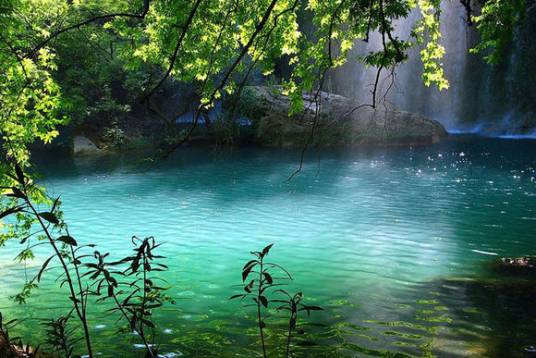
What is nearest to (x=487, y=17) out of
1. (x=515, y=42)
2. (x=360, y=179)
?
(x=360, y=179)

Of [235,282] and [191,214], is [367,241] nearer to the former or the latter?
[235,282]

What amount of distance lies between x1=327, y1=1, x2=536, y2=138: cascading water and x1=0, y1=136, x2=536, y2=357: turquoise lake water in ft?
20.9

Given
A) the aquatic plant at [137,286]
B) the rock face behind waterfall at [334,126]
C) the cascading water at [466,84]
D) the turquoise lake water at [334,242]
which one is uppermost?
the cascading water at [466,84]

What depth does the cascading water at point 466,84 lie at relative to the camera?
29141mm

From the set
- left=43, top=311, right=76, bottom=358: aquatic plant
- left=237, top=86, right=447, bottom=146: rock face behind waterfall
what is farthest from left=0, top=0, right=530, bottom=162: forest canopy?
left=237, top=86, right=447, bottom=146: rock face behind waterfall

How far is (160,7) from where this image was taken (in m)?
9.57

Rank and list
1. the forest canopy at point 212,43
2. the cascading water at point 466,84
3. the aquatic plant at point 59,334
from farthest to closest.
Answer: the cascading water at point 466,84
the forest canopy at point 212,43
the aquatic plant at point 59,334

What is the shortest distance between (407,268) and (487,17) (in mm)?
4726

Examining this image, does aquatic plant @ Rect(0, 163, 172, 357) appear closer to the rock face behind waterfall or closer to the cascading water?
the rock face behind waterfall

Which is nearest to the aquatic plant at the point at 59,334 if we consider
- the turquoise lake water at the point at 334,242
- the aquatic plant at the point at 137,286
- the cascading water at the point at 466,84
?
the aquatic plant at the point at 137,286

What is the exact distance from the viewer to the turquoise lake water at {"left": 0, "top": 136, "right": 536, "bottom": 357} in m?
6.79

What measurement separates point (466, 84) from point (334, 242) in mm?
25737

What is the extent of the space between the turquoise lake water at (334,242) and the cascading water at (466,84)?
638 centimetres

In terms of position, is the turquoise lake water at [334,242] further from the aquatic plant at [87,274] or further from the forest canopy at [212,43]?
the forest canopy at [212,43]
